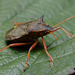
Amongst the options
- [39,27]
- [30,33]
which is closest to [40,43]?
[30,33]

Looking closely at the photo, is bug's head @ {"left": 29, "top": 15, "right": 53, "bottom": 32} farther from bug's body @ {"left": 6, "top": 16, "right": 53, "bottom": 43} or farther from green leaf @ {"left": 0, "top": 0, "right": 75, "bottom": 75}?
green leaf @ {"left": 0, "top": 0, "right": 75, "bottom": 75}

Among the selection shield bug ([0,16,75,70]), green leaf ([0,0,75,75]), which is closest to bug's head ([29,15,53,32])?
shield bug ([0,16,75,70])

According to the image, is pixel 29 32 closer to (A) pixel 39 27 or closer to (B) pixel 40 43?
(A) pixel 39 27

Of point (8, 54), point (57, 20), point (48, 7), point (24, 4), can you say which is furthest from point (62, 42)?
point (24, 4)

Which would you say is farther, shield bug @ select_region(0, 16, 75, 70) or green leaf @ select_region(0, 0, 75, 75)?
shield bug @ select_region(0, 16, 75, 70)

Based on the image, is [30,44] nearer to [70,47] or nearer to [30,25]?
[30,25]
